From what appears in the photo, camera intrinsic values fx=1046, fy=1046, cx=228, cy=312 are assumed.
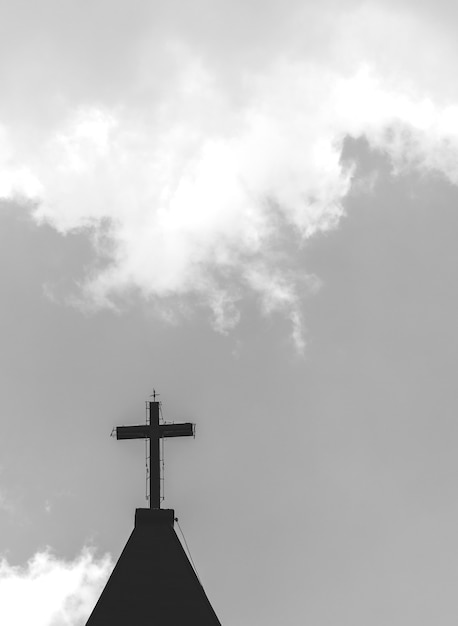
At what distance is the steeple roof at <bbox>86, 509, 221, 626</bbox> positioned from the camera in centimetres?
2775

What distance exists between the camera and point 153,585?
93.6ft

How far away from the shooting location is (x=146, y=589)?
2839 cm

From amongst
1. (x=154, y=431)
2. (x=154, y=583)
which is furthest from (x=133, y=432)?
(x=154, y=583)

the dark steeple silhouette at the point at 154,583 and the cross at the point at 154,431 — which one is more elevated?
the cross at the point at 154,431

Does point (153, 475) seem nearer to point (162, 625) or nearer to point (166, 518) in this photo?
point (166, 518)

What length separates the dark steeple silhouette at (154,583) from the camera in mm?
27750

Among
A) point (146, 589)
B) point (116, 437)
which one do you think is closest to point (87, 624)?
point (146, 589)

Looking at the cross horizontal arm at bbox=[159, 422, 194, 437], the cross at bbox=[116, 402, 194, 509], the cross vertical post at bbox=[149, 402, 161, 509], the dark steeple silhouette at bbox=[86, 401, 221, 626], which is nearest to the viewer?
the dark steeple silhouette at bbox=[86, 401, 221, 626]

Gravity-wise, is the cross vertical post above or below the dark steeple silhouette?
above

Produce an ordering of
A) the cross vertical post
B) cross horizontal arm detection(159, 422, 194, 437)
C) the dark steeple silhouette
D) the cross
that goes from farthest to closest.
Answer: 1. cross horizontal arm detection(159, 422, 194, 437)
2. the cross
3. the cross vertical post
4. the dark steeple silhouette

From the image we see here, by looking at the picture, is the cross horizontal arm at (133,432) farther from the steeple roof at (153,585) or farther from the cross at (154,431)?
the steeple roof at (153,585)

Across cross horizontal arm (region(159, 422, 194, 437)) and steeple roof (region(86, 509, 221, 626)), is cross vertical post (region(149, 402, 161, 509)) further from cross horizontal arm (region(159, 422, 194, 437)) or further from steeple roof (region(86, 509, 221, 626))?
steeple roof (region(86, 509, 221, 626))

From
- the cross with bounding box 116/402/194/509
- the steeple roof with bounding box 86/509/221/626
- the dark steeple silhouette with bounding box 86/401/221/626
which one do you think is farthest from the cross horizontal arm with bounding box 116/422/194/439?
the steeple roof with bounding box 86/509/221/626

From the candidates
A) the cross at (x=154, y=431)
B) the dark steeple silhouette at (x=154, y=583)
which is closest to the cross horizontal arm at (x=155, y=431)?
the cross at (x=154, y=431)
